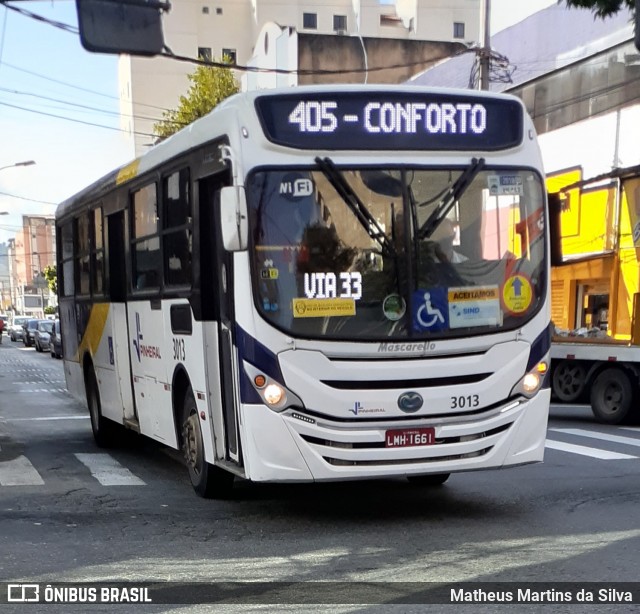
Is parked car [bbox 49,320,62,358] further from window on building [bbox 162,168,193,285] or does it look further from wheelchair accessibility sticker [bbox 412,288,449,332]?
wheelchair accessibility sticker [bbox 412,288,449,332]

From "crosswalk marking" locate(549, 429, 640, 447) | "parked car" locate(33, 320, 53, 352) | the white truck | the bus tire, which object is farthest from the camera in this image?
"parked car" locate(33, 320, 53, 352)

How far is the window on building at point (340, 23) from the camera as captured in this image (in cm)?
6359

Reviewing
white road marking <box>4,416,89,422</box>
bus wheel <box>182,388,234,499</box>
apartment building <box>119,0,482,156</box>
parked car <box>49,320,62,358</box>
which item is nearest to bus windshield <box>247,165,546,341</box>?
bus wheel <box>182,388,234,499</box>

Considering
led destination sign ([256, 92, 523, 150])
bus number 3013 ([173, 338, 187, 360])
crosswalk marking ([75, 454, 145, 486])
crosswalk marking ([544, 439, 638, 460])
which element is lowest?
crosswalk marking ([544, 439, 638, 460])

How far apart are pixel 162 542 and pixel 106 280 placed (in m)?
5.13

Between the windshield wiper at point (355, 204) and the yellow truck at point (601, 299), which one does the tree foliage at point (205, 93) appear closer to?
the yellow truck at point (601, 299)

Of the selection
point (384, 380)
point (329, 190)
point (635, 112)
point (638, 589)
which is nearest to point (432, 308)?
point (384, 380)

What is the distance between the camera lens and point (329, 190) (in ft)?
24.7

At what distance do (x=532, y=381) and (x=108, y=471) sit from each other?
4.99m

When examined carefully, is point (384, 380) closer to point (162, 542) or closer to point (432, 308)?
point (432, 308)

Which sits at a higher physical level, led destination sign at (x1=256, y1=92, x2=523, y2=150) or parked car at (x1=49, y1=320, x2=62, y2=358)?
led destination sign at (x1=256, y1=92, x2=523, y2=150)

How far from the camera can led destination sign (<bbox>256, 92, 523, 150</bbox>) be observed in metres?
7.64

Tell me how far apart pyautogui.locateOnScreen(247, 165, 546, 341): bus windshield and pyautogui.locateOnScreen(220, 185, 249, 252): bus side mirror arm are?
15cm

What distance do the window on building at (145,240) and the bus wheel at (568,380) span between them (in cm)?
880
